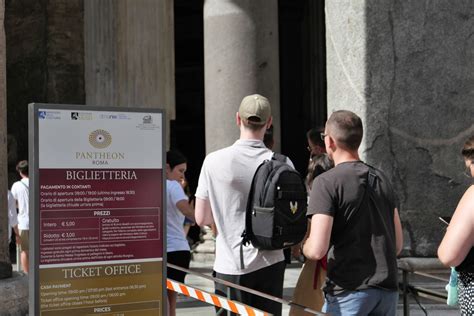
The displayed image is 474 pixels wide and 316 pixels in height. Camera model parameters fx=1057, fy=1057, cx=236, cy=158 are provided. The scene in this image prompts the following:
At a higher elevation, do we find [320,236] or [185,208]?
[320,236]

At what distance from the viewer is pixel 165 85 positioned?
42.5 ft

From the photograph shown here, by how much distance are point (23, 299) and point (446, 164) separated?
11.0ft

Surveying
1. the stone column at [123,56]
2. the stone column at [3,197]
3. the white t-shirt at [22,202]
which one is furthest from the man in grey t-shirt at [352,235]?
the stone column at [123,56]

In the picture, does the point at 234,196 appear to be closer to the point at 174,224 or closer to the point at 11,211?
the point at 174,224

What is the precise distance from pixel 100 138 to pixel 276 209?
2.84ft

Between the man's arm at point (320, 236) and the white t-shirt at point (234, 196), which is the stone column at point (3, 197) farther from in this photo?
the man's arm at point (320, 236)

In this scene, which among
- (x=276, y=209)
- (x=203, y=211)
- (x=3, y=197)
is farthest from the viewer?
(x=3, y=197)

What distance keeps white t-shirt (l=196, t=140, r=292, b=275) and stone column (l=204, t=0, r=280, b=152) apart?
227 inches

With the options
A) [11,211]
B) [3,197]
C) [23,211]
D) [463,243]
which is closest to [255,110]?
[463,243]

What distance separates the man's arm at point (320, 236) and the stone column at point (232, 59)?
656cm

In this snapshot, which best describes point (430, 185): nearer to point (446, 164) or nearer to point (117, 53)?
point (446, 164)

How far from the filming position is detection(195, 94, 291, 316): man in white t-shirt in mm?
5082

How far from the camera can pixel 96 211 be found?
185 inches

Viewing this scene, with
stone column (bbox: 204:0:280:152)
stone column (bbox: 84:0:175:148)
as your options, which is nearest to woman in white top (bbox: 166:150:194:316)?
stone column (bbox: 204:0:280:152)
